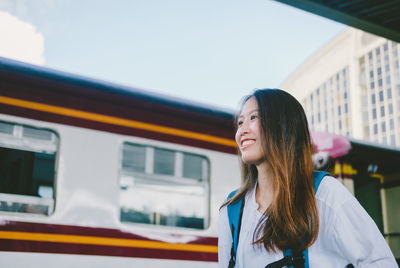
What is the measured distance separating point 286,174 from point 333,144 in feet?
17.0

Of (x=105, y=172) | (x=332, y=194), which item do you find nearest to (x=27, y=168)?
(x=105, y=172)

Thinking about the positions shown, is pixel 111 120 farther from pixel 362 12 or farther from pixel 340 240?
pixel 340 240

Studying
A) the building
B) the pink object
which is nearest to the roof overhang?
the pink object

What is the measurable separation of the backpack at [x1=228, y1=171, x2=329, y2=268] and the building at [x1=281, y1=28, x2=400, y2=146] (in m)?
55.9

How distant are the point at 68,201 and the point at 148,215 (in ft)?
2.99

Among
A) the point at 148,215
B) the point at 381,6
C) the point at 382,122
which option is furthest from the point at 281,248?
the point at 382,122

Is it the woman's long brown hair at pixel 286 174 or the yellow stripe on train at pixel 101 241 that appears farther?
the yellow stripe on train at pixel 101 241

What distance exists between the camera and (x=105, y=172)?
4.23 metres

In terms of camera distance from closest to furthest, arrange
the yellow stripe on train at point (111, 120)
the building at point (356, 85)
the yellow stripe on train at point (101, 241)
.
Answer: the yellow stripe on train at point (101, 241)
the yellow stripe on train at point (111, 120)
the building at point (356, 85)

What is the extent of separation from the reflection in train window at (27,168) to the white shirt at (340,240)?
2.90m

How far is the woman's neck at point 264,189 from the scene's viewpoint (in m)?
1.60

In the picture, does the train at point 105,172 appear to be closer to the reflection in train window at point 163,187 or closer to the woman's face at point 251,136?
the reflection in train window at point 163,187

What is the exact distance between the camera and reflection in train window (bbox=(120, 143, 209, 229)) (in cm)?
441

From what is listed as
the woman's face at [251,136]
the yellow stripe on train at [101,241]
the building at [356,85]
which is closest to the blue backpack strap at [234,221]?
the woman's face at [251,136]
